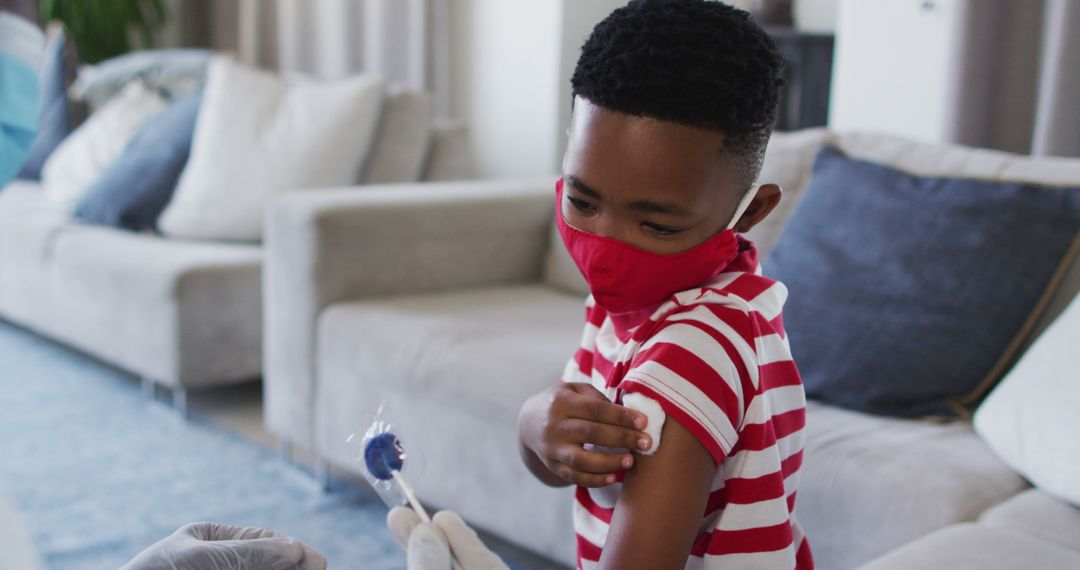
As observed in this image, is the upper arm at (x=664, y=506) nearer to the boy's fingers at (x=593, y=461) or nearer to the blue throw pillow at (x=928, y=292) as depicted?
the boy's fingers at (x=593, y=461)

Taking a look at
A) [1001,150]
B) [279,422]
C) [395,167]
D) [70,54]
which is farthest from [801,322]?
[70,54]

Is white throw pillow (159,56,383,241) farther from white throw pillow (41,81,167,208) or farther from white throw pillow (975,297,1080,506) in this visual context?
white throw pillow (975,297,1080,506)

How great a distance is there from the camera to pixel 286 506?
2.09 metres

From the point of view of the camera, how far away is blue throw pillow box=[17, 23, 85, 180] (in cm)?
363

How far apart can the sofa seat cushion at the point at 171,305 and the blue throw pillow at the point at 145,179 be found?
5.4 inches

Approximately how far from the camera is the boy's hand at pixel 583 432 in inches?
28.5

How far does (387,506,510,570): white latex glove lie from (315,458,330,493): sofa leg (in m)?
1.41

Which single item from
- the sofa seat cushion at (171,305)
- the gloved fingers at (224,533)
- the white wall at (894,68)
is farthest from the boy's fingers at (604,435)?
the sofa seat cushion at (171,305)

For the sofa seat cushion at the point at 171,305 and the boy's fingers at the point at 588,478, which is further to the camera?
the sofa seat cushion at the point at 171,305

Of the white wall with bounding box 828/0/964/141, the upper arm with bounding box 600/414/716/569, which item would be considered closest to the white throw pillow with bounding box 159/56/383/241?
the white wall with bounding box 828/0/964/141

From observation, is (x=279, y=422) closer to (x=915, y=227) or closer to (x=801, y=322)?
(x=801, y=322)

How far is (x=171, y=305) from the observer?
2.51 m

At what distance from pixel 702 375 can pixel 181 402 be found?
213cm

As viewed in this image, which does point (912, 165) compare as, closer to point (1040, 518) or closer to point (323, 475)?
point (1040, 518)
